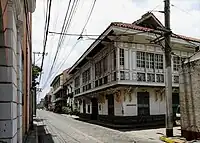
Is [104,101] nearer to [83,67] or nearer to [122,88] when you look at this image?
[122,88]

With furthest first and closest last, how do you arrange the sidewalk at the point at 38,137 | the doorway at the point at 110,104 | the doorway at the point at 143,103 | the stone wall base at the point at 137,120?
1. the doorway at the point at 110,104
2. the doorway at the point at 143,103
3. the stone wall base at the point at 137,120
4. the sidewalk at the point at 38,137

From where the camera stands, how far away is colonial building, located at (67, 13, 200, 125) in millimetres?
23766

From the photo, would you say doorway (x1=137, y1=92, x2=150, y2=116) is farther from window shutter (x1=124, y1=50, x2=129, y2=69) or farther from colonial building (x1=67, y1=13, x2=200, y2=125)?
window shutter (x1=124, y1=50, x2=129, y2=69)

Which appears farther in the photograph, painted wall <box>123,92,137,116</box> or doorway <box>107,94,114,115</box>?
doorway <box>107,94,114,115</box>

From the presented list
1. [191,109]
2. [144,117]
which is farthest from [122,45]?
[191,109]

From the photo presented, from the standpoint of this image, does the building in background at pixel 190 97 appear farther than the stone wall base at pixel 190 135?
Yes

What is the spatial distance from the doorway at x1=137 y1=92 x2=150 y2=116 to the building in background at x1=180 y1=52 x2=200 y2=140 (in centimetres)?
996

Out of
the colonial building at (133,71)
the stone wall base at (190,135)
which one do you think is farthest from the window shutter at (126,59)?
the stone wall base at (190,135)

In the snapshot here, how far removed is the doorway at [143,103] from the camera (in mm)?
24998

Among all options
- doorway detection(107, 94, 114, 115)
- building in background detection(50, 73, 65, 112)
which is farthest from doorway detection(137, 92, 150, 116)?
building in background detection(50, 73, 65, 112)

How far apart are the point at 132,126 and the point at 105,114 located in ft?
19.2

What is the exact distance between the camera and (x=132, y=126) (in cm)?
2334

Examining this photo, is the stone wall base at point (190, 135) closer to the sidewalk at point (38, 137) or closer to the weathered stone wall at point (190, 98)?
the weathered stone wall at point (190, 98)

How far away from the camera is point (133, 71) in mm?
24188
